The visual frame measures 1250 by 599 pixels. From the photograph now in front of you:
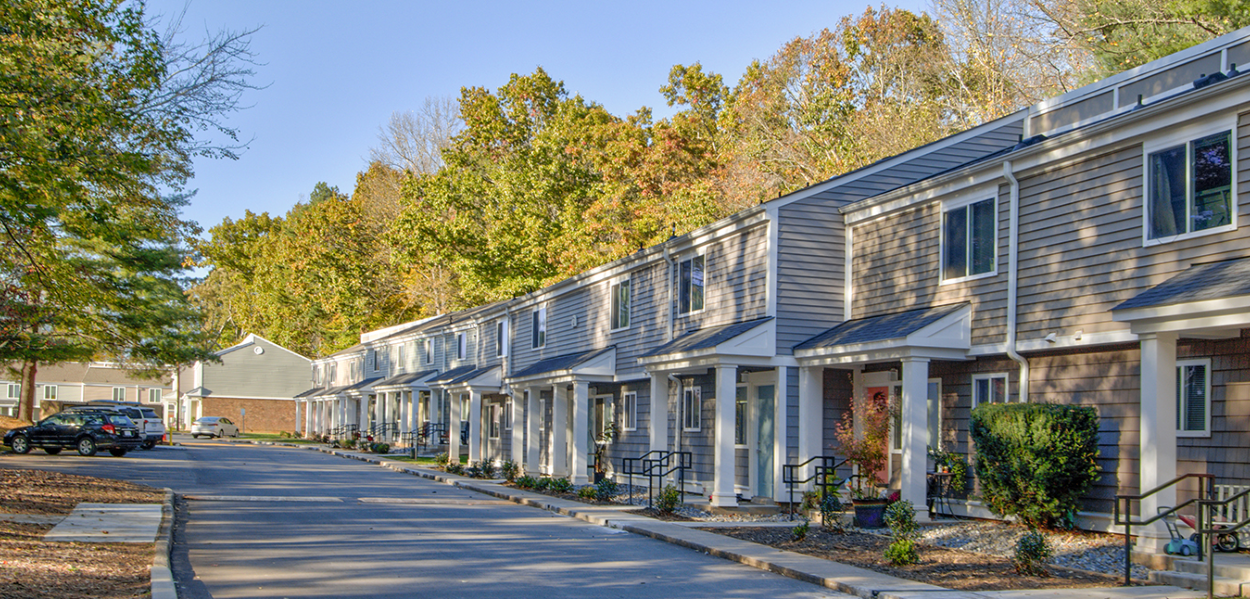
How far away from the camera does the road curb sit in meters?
9.98

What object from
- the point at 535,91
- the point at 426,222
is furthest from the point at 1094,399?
the point at 535,91

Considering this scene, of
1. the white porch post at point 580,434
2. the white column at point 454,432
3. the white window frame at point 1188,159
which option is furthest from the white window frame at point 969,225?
the white column at point 454,432

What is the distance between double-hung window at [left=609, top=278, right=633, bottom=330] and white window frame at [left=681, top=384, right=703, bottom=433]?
343 centimetres

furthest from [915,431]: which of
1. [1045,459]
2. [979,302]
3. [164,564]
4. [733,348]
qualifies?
[164,564]

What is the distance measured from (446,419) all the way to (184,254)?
1300 centimetres

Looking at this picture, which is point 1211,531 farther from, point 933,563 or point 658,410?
point 658,410

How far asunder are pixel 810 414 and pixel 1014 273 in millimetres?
4896

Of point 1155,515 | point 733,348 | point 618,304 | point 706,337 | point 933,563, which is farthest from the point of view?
point 618,304

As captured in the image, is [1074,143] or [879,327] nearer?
[1074,143]

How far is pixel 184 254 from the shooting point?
42.2 meters

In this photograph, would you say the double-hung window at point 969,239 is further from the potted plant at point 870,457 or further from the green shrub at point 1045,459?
the green shrub at point 1045,459

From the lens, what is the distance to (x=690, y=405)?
936 inches

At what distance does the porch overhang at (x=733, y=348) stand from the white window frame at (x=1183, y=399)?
746 cm

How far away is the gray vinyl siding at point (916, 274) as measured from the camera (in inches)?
636
